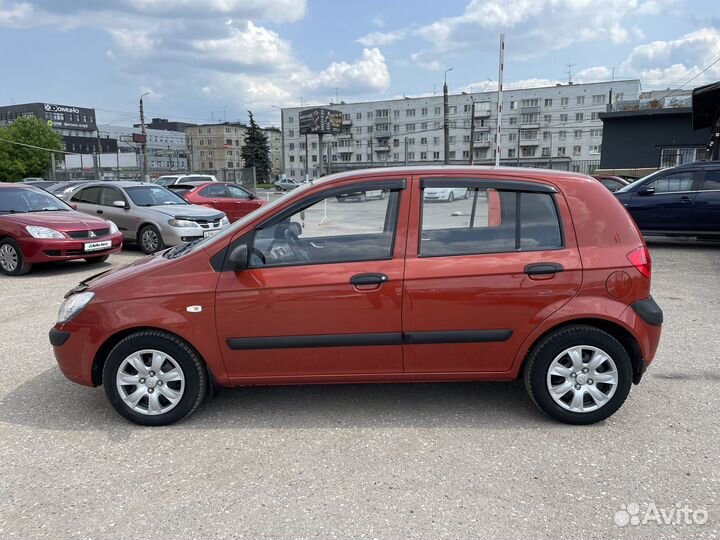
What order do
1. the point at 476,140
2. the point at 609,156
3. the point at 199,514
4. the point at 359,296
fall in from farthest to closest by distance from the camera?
the point at 476,140
the point at 609,156
the point at 359,296
the point at 199,514

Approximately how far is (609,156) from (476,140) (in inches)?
2571

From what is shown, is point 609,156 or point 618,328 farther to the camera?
point 609,156

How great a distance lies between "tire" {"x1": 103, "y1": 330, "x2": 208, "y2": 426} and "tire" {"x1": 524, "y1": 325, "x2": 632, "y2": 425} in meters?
2.22

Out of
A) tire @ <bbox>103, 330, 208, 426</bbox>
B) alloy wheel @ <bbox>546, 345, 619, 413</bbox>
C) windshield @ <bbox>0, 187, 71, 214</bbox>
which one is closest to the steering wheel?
tire @ <bbox>103, 330, 208, 426</bbox>

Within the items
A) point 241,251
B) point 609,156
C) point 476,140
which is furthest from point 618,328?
point 476,140

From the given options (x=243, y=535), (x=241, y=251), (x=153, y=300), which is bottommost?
(x=243, y=535)

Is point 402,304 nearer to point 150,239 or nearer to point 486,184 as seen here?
point 486,184

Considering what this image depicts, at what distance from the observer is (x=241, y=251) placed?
341 centimetres

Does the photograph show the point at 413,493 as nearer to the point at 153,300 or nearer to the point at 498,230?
the point at 498,230

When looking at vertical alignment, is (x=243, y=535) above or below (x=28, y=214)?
below

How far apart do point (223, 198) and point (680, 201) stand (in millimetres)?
11621

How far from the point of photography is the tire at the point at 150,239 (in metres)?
11.0

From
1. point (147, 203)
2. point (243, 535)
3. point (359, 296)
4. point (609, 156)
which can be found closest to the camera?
point (243, 535)

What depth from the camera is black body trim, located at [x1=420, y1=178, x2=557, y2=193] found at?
3520mm
